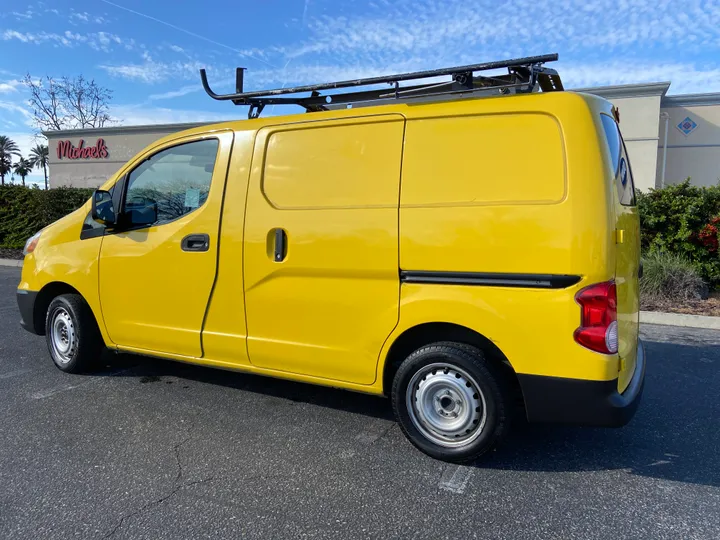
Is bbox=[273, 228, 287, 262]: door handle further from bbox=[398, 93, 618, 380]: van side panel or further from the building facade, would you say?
the building facade

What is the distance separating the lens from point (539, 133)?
2.82 metres

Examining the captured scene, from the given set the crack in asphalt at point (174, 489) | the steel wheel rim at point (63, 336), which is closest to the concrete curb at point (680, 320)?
the crack in asphalt at point (174, 489)

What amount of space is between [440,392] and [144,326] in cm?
246

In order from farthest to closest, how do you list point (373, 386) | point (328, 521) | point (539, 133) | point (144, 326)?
point (144, 326) < point (373, 386) < point (539, 133) < point (328, 521)

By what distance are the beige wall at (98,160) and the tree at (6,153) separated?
178ft

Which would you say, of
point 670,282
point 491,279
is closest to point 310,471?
point 491,279

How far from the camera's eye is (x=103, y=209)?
4.17m

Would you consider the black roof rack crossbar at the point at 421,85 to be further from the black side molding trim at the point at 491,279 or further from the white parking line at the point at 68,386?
the white parking line at the point at 68,386

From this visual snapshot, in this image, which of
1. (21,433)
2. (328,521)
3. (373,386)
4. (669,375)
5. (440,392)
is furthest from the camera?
(669,375)

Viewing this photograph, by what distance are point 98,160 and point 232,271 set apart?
24.6 meters

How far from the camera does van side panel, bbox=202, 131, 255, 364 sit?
362 cm

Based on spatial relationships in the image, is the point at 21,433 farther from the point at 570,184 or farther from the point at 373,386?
the point at 570,184

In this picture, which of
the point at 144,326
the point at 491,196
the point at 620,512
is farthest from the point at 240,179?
the point at 620,512

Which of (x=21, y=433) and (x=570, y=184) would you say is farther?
(x=21, y=433)
